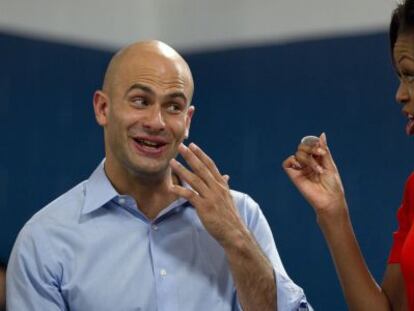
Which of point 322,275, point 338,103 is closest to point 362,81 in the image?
point 338,103

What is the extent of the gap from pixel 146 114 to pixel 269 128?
5.69 feet

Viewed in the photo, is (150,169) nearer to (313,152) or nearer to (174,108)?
(174,108)

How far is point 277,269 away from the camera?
166cm

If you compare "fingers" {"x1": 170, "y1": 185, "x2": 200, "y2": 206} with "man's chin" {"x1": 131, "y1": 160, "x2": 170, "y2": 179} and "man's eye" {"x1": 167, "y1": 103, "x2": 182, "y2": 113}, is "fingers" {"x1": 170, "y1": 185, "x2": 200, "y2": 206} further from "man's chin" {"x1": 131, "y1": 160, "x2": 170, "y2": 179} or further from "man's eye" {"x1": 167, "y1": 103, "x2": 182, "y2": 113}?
"man's eye" {"x1": 167, "y1": 103, "x2": 182, "y2": 113}

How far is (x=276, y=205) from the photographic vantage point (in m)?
3.31

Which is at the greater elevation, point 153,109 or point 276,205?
point 153,109

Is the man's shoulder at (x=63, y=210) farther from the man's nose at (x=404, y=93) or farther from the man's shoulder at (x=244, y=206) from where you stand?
the man's nose at (x=404, y=93)

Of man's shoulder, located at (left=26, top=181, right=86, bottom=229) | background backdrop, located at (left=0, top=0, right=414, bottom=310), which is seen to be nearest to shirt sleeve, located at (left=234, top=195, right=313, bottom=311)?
man's shoulder, located at (left=26, top=181, right=86, bottom=229)

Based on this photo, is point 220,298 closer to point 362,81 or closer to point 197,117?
point 362,81

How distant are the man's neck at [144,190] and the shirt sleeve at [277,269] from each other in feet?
0.65

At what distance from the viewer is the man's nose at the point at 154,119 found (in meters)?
1.64

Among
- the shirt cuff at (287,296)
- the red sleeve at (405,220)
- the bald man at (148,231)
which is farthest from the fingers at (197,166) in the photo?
the red sleeve at (405,220)

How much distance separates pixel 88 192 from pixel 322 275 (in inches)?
67.4

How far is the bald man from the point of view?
1540 mm
